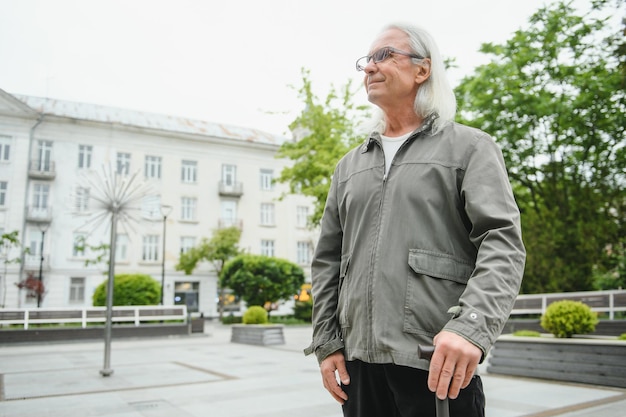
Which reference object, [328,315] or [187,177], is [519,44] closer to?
[328,315]

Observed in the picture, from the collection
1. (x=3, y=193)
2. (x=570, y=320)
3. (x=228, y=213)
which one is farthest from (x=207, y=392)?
(x=228, y=213)

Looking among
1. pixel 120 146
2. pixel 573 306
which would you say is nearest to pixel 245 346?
pixel 573 306

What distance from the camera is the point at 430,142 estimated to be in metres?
1.72

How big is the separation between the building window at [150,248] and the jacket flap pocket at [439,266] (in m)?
32.5

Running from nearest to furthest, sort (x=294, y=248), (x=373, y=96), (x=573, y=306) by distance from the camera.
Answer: (x=373, y=96) → (x=573, y=306) → (x=294, y=248)

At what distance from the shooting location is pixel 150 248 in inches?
1272

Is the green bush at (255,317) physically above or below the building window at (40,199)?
below

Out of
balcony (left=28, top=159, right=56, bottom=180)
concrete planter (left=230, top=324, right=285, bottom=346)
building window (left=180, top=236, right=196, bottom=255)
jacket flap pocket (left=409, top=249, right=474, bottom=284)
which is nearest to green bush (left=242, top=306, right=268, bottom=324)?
concrete planter (left=230, top=324, right=285, bottom=346)

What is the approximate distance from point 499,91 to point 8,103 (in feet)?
49.7

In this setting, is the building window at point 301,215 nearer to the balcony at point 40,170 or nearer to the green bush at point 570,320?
the balcony at point 40,170

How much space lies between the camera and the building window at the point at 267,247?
36156mm

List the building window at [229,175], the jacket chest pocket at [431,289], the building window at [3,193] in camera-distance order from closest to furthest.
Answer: the jacket chest pocket at [431,289]
the building window at [3,193]
the building window at [229,175]

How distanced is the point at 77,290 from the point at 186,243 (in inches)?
284

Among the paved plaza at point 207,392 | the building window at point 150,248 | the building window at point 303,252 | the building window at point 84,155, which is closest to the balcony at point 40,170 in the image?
the building window at point 84,155
